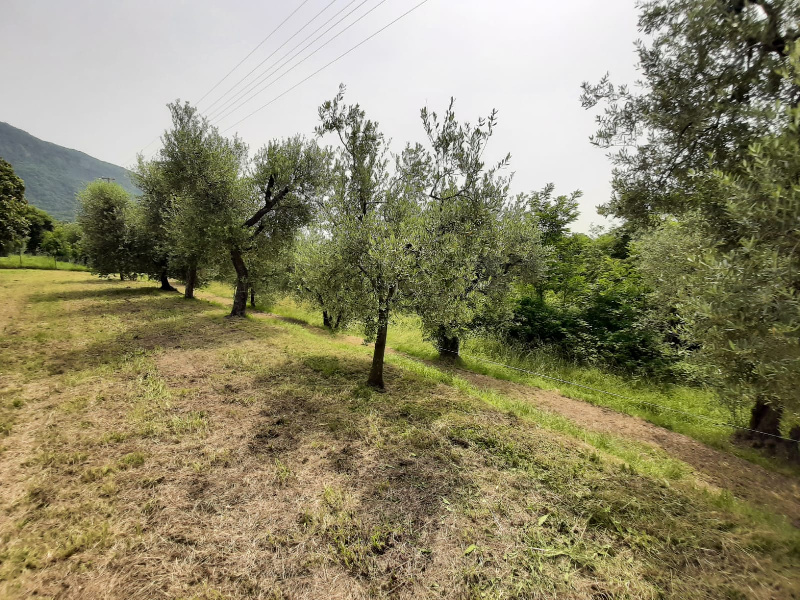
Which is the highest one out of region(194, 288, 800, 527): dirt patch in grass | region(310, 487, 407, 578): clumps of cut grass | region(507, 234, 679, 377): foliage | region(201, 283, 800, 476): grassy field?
region(507, 234, 679, 377): foliage

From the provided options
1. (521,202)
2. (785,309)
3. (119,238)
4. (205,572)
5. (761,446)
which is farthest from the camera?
(119,238)

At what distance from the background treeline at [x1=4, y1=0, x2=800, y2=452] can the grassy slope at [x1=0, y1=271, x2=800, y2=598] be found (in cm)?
284

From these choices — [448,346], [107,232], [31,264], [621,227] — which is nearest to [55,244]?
[31,264]

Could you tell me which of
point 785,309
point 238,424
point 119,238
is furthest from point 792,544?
point 119,238

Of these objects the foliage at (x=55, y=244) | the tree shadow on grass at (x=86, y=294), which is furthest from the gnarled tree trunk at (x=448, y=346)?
the foliage at (x=55, y=244)

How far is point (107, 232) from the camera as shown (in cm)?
3148

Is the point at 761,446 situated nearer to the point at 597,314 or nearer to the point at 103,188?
the point at 597,314

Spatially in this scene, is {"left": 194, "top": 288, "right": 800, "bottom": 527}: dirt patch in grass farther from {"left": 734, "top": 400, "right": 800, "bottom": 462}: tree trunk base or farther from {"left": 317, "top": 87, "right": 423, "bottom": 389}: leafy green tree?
{"left": 317, "top": 87, "right": 423, "bottom": 389}: leafy green tree

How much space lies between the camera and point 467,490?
5969 millimetres

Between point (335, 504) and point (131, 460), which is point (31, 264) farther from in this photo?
point (335, 504)

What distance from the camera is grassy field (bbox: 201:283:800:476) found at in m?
9.98

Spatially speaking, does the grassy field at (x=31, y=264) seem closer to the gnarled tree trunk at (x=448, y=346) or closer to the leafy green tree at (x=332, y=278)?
the leafy green tree at (x=332, y=278)

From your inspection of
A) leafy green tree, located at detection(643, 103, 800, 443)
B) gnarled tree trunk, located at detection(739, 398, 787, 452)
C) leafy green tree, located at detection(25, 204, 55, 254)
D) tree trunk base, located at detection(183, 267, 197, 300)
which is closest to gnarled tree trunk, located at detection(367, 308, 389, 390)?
leafy green tree, located at detection(643, 103, 800, 443)

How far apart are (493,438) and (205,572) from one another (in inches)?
250
